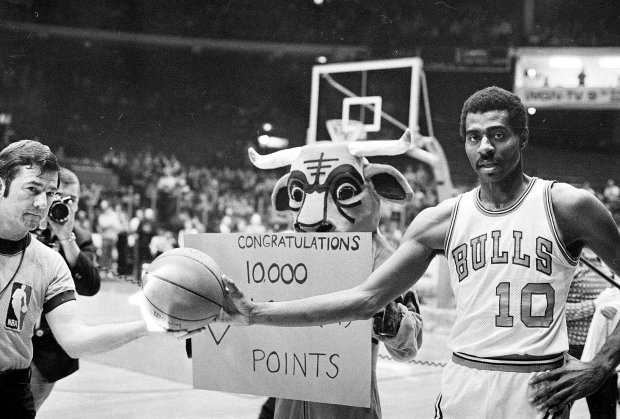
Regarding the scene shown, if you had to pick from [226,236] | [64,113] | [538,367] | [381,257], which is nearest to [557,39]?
[381,257]

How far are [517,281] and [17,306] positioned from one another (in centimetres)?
155

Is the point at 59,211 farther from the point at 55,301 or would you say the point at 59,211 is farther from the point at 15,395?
the point at 15,395

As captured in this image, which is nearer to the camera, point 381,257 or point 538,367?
point 538,367

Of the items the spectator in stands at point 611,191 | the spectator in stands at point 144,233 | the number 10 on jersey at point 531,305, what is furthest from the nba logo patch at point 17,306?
the spectator in stands at point 144,233

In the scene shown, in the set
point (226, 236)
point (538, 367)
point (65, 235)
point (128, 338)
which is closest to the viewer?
point (538, 367)

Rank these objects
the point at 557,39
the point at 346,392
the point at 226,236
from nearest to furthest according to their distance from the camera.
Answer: the point at 346,392
the point at 226,236
the point at 557,39

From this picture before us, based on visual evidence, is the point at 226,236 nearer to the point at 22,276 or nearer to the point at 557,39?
the point at 22,276

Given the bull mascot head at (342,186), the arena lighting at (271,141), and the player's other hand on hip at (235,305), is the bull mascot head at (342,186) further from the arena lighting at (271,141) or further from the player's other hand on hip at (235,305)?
the arena lighting at (271,141)

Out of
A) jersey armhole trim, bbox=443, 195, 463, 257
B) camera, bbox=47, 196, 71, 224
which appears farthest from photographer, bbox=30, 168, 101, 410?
jersey armhole trim, bbox=443, 195, 463, 257

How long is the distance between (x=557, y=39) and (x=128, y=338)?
14.3ft

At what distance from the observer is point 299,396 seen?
2.70 m

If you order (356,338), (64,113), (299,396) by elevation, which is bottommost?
(299,396)

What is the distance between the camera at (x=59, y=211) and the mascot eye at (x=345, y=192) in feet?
4.35

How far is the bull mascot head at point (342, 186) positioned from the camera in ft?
10.4
